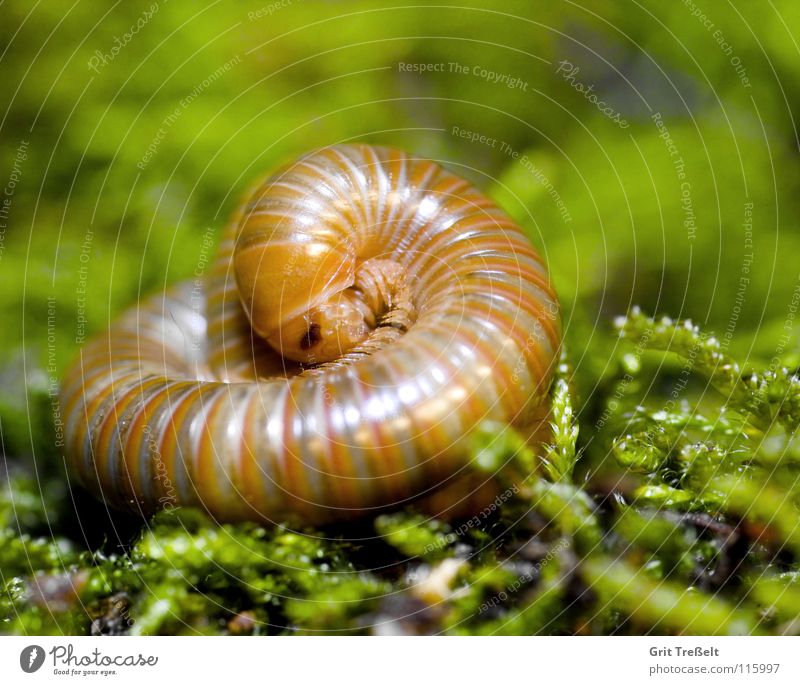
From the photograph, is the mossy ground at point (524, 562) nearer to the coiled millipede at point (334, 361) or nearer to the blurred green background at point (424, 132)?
the coiled millipede at point (334, 361)

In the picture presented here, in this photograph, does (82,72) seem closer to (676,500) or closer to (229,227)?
(229,227)

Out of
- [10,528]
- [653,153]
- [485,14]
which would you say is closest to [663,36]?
[653,153]

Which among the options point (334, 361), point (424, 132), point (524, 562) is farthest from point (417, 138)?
point (524, 562)

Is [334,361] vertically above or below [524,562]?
above

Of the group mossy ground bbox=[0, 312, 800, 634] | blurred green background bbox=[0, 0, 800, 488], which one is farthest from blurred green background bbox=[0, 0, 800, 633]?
mossy ground bbox=[0, 312, 800, 634]
